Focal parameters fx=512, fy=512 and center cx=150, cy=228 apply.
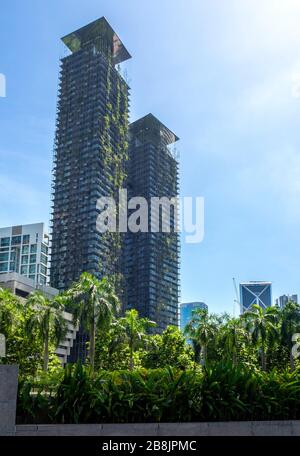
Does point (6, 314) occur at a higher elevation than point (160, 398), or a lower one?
higher

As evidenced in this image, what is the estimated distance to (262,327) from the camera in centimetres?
5403

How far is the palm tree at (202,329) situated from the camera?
58969 millimetres

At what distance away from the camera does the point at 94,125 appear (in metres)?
171

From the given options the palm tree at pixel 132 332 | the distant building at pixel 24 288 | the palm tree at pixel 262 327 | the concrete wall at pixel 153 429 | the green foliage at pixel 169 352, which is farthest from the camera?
the distant building at pixel 24 288

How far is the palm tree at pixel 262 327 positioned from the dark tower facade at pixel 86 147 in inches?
3963

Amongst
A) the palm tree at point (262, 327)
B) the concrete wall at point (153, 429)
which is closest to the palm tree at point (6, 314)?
the palm tree at point (262, 327)

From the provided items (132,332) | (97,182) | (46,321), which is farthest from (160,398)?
(97,182)

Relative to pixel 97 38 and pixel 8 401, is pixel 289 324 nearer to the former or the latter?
pixel 8 401

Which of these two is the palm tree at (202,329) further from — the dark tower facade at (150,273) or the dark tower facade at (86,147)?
the dark tower facade at (150,273)

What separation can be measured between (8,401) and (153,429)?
464cm

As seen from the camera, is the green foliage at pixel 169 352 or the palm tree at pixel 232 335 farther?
the green foliage at pixel 169 352
